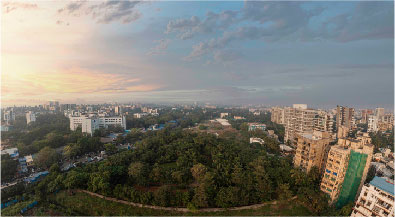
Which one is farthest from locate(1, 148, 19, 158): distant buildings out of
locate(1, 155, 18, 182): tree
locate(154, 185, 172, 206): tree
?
locate(154, 185, 172, 206): tree

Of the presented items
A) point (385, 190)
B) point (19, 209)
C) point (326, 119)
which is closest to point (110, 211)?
point (19, 209)

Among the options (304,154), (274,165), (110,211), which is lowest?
(110,211)

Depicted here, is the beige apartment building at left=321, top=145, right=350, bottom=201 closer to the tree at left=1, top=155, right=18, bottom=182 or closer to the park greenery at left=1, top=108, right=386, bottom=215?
the park greenery at left=1, top=108, right=386, bottom=215

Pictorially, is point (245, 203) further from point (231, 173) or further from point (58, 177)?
point (58, 177)

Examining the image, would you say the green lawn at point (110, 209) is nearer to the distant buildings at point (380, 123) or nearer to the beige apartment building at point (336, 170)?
the beige apartment building at point (336, 170)

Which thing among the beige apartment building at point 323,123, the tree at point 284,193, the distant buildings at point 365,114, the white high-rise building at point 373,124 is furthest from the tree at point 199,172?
the distant buildings at point 365,114

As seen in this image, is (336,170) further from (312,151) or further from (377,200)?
(312,151)

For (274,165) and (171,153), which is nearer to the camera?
(274,165)
